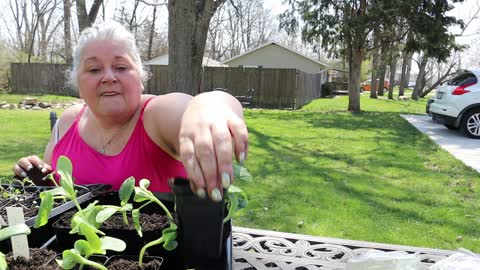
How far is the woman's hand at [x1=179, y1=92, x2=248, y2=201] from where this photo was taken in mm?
494

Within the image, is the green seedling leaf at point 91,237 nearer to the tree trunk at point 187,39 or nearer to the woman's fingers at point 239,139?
the woman's fingers at point 239,139

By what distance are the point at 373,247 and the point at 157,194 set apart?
31.7 inches

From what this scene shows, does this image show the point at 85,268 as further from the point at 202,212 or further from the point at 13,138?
the point at 13,138

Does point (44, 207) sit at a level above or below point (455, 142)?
above

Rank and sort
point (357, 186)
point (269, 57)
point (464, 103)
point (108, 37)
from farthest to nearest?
point (269, 57) < point (464, 103) < point (357, 186) < point (108, 37)

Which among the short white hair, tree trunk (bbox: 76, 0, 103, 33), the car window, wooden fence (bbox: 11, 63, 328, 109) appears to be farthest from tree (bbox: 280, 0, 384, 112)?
the short white hair

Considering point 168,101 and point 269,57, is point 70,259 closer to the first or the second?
point 168,101

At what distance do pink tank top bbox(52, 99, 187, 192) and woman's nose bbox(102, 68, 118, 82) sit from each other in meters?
0.16

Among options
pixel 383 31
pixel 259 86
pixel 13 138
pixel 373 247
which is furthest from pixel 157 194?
pixel 259 86

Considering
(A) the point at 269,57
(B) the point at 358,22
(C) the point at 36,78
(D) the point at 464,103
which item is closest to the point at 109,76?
(D) the point at 464,103

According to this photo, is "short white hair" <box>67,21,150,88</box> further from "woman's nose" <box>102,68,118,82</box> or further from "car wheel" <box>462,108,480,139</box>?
"car wheel" <box>462,108,480,139</box>

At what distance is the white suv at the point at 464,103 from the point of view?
7.43 m

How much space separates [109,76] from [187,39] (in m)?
4.42

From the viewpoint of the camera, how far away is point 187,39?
18.2 feet
